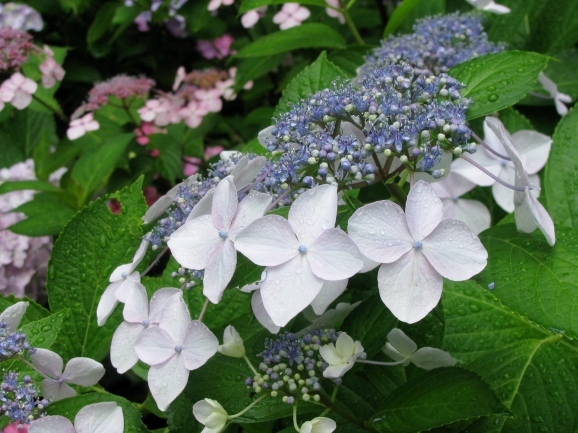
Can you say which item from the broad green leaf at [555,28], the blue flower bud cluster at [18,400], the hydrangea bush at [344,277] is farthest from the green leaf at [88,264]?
the broad green leaf at [555,28]

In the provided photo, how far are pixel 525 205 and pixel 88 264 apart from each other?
69cm

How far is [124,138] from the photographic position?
158 cm

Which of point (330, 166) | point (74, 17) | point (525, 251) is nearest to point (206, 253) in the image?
point (330, 166)

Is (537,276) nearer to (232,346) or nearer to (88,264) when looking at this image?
(232,346)

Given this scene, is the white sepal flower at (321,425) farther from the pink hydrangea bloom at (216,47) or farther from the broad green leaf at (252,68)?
the pink hydrangea bloom at (216,47)

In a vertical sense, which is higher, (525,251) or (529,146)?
(525,251)

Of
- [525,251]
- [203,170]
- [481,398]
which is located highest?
[525,251]

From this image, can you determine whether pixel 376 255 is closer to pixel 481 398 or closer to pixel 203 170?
pixel 481 398

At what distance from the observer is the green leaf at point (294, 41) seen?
1525 millimetres

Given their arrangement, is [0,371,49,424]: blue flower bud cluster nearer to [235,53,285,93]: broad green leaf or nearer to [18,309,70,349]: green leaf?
[18,309,70,349]: green leaf

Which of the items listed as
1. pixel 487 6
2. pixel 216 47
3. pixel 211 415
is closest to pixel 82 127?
pixel 216 47

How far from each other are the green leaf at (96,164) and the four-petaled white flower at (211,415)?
2.74 ft

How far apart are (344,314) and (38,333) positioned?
0.43 meters

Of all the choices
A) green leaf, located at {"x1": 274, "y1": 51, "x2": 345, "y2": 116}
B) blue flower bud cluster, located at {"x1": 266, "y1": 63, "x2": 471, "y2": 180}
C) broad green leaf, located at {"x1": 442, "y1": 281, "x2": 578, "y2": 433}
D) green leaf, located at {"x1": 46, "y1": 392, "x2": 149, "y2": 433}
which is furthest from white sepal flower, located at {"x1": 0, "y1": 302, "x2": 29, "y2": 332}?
broad green leaf, located at {"x1": 442, "y1": 281, "x2": 578, "y2": 433}
